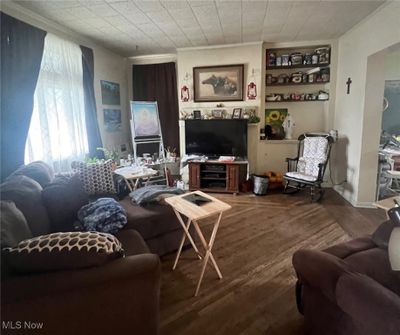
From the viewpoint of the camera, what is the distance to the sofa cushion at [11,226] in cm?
130

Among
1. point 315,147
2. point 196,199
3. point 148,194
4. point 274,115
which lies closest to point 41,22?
point 148,194

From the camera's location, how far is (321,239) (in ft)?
9.21

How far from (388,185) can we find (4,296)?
204 inches

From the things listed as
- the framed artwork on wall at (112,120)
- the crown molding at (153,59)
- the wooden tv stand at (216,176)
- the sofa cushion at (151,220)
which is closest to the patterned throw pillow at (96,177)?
the sofa cushion at (151,220)

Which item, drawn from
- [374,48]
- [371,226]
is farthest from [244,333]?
[374,48]

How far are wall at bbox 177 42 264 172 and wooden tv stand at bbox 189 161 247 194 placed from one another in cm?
64

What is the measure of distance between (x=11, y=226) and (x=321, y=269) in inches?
66.2

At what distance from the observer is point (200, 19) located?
3.44 m

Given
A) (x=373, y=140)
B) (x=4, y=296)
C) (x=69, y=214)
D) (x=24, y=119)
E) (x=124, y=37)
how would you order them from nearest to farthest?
1. (x=4, y=296)
2. (x=69, y=214)
3. (x=24, y=119)
4. (x=373, y=140)
5. (x=124, y=37)

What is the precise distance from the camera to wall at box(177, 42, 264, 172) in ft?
15.4

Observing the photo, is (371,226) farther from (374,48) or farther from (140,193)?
(140,193)

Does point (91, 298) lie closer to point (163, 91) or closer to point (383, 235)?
point (383, 235)

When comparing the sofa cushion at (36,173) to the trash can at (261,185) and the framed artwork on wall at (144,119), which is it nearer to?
the framed artwork on wall at (144,119)

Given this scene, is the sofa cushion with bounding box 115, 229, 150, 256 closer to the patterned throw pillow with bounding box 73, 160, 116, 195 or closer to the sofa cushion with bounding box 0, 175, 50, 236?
the sofa cushion with bounding box 0, 175, 50, 236
